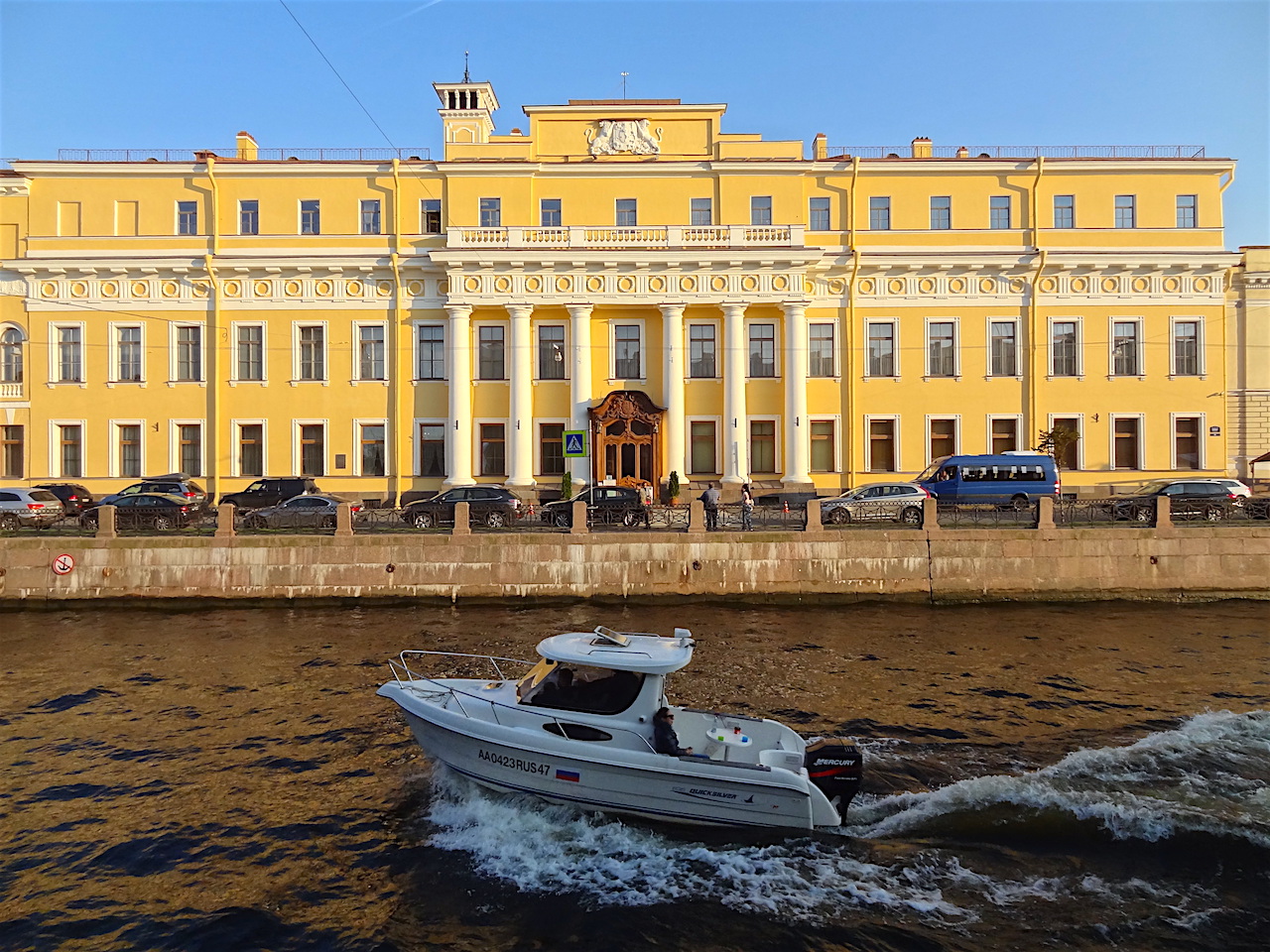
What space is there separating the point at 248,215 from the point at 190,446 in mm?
8992

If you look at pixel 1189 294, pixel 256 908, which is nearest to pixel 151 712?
pixel 256 908

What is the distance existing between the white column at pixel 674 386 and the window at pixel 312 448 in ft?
42.4

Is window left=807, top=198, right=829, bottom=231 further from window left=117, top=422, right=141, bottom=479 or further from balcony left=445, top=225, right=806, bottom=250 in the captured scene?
window left=117, top=422, right=141, bottom=479

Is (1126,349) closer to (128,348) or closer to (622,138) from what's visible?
(622,138)

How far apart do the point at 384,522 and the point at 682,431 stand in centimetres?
1257

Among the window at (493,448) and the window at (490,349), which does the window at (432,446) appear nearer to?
the window at (493,448)

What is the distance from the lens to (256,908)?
22.1ft

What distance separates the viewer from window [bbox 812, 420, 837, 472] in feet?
101

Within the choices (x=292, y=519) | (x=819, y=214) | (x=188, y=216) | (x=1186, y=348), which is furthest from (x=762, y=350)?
(x=188, y=216)

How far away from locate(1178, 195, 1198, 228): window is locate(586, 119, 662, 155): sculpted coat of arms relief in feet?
65.1

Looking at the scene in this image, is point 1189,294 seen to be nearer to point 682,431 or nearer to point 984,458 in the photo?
point 984,458

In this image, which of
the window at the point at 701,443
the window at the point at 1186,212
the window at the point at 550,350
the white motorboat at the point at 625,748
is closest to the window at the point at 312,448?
the window at the point at 550,350

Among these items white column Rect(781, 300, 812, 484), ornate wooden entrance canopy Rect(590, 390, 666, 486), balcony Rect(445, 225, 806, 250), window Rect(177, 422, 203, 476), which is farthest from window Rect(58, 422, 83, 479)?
white column Rect(781, 300, 812, 484)

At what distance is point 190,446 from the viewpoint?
30.6 metres
